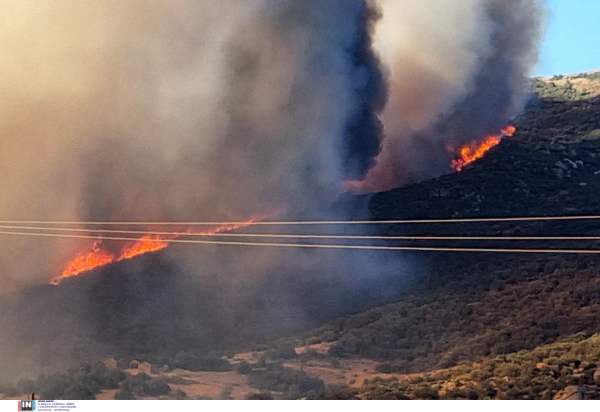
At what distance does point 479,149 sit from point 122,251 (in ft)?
6.13

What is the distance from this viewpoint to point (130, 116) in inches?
142

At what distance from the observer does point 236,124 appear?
356 cm

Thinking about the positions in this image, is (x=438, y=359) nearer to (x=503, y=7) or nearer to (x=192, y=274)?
(x=192, y=274)

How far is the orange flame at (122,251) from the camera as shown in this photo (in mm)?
3553

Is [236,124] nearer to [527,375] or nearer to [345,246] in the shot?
[345,246]

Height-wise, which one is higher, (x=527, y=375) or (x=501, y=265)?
(x=501, y=265)

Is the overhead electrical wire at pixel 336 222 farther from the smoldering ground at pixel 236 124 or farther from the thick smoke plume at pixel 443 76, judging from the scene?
the thick smoke plume at pixel 443 76

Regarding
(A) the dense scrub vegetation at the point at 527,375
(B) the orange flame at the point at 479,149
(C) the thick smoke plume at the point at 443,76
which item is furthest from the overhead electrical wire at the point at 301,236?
(A) the dense scrub vegetation at the point at 527,375

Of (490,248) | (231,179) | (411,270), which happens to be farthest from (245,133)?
(490,248)

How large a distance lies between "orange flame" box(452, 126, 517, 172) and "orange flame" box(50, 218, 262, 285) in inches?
41.6

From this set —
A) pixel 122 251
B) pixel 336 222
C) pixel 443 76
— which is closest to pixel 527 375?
pixel 336 222

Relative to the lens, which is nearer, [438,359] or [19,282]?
[438,359]

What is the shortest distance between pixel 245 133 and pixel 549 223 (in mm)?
1541

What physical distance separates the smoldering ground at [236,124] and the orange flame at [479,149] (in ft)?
0.21
